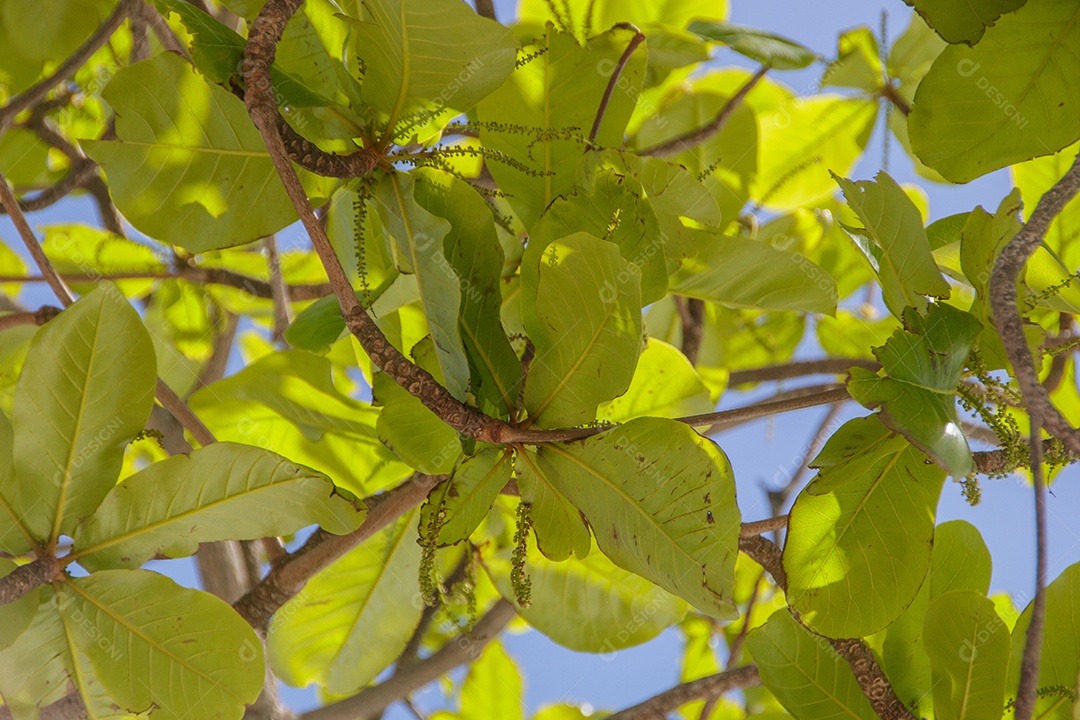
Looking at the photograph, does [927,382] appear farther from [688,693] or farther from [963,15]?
[688,693]

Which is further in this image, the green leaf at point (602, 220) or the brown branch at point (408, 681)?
the brown branch at point (408, 681)

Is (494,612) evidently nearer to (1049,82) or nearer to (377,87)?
(377,87)

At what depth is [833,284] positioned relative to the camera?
755 millimetres

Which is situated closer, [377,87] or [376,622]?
[377,87]

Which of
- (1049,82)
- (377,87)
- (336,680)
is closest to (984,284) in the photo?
(1049,82)

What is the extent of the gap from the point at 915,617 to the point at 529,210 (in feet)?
1.54

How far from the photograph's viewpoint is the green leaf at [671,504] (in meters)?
0.51

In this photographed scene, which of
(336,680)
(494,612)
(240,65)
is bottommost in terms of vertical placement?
(336,680)

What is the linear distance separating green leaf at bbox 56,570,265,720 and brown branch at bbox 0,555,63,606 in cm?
2

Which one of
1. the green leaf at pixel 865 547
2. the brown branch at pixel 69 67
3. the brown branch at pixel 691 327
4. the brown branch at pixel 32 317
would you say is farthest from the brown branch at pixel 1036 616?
the brown branch at pixel 69 67

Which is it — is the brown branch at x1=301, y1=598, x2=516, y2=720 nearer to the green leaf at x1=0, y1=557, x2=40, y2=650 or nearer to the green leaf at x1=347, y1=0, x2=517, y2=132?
the green leaf at x1=0, y1=557, x2=40, y2=650

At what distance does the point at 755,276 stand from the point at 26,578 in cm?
61

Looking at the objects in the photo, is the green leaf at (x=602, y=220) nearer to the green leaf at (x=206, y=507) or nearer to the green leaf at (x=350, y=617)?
the green leaf at (x=206, y=507)

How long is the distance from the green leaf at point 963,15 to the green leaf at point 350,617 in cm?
62
